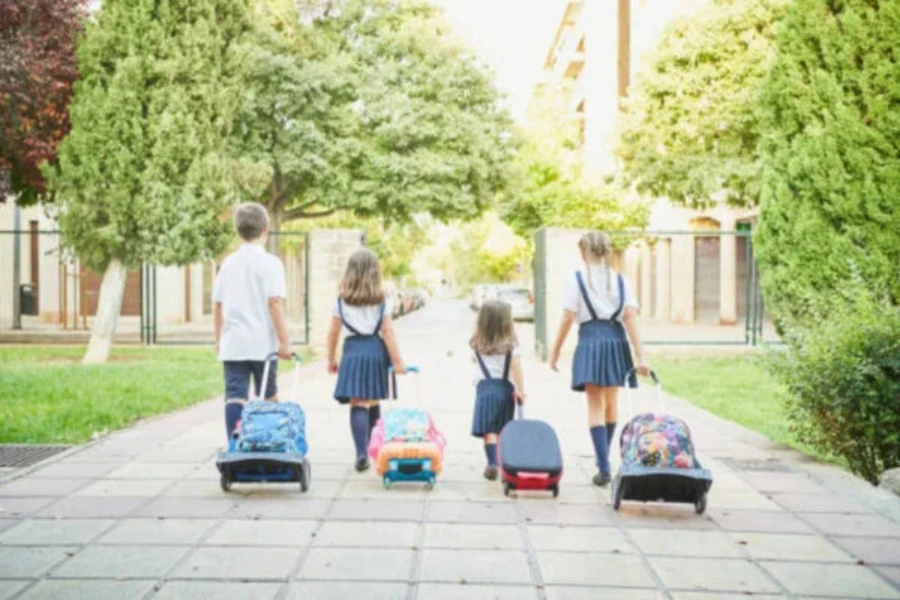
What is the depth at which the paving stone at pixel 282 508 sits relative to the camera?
532 centimetres

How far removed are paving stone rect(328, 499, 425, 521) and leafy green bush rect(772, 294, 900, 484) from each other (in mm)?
3358

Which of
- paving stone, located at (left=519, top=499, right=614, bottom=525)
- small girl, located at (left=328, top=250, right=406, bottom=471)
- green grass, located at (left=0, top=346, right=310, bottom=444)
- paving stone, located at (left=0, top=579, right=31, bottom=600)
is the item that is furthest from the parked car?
paving stone, located at (left=0, top=579, right=31, bottom=600)

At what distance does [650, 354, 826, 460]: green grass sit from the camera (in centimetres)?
912

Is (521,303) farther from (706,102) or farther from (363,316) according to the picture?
(363,316)

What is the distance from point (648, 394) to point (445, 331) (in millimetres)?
16622

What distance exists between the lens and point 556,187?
31.7 m

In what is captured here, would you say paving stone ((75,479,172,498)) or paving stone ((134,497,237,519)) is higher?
paving stone ((75,479,172,498))

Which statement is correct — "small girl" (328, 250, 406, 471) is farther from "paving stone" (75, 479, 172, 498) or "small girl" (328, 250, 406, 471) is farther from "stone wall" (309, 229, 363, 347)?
"stone wall" (309, 229, 363, 347)

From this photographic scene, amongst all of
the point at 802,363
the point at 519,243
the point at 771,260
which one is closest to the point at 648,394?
the point at 771,260

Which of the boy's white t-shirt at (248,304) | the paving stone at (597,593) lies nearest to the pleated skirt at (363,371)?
the boy's white t-shirt at (248,304)

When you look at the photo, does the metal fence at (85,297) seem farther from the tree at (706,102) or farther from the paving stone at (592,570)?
the paving stone at (592,570)

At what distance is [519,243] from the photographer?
4697 centimetres

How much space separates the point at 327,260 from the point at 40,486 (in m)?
10.3

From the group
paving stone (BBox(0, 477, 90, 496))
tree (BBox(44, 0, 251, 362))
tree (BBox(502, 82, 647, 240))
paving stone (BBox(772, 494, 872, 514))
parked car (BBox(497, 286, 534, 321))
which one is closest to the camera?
paving stone (BBox(772, 494, 872, 514))
